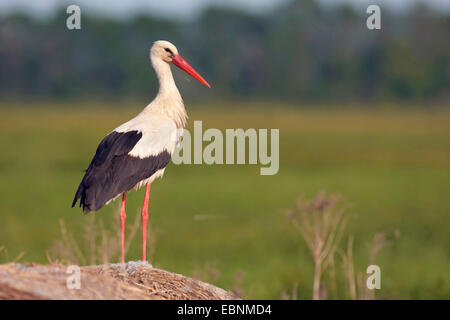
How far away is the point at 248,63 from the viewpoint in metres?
82.1

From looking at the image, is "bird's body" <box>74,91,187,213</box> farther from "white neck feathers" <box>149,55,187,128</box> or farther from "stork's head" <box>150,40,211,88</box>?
"stork's head" <box>150,40,211,88</box>

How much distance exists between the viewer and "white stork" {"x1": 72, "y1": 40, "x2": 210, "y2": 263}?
5.96 m

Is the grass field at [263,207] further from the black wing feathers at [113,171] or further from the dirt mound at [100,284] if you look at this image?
the dirt mound at [100,284]

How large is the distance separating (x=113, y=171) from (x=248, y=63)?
76.9 metres

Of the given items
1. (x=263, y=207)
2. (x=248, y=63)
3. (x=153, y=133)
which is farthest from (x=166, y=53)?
(x=248, y=63)

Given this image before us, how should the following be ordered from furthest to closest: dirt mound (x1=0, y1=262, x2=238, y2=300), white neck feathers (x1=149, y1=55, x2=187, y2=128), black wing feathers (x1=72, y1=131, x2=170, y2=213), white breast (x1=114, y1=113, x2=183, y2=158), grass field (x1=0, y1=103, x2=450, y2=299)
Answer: grass field (x1=0, y1=103, x2=450, y2=299) → white neck feathers (x1=149, y1=55, x2=187, y2=128) → white breast (x1=114, y1=113, x2=183, y2=158) → black wing feathers (x1=72, y1=131, x2=170, y2=213) → dirt mound (x1=0, y1=262, x2=238, y2=300)

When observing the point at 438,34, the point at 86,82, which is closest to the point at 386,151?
the point at 86,82

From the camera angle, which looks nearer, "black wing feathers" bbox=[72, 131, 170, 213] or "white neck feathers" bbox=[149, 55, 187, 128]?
"black wing feathers" bbox=[72, 131, 170, 213]

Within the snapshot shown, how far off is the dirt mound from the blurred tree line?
231 ft

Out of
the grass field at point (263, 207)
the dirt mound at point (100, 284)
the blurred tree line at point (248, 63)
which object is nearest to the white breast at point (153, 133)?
the dirt mound at point (100, 284)

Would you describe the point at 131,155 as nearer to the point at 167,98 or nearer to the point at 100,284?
the point at 167,98

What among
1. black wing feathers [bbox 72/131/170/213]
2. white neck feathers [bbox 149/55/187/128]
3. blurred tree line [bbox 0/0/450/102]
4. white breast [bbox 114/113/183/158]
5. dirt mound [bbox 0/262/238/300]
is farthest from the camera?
blurred tree line [bbox 0/0/450/102]

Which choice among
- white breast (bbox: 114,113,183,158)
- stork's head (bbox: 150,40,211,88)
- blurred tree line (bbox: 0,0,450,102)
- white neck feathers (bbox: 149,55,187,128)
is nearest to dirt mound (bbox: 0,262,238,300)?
white breast (bbox: 114,113,183,158)

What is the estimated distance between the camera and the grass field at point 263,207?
38.7 ft
